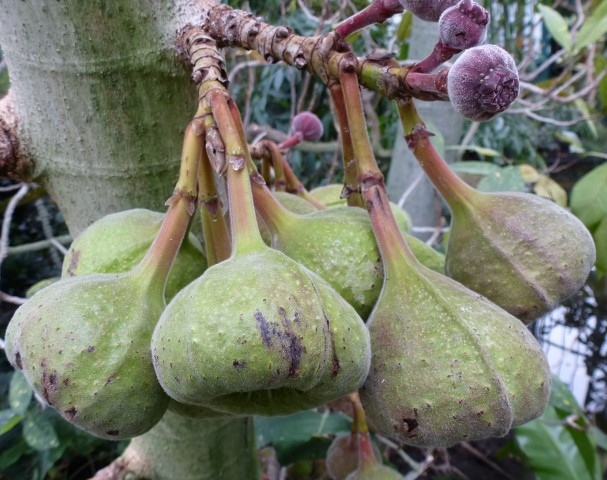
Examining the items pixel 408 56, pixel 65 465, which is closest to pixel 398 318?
pixel 408 56

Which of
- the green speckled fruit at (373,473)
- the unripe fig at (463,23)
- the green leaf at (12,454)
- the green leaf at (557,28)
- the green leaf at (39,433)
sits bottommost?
the green leaf at (12,454)

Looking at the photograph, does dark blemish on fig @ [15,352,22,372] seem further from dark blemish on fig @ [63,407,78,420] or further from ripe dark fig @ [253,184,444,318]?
ripe dark fig @ [253,184,444,318]

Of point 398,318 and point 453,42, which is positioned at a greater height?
point 453,42

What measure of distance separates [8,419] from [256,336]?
Answer: 122cm

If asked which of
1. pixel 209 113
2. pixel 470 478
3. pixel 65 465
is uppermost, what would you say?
pixel 209 113

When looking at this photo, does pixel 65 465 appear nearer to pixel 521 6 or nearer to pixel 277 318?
pixel 277 318

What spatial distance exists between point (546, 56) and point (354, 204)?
399 centimetres

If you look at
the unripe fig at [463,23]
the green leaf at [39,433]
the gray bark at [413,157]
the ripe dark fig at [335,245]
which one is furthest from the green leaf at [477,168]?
the green leaf at [39,433]

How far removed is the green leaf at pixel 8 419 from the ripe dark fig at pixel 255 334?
107 cm

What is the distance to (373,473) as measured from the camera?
3.36 feet

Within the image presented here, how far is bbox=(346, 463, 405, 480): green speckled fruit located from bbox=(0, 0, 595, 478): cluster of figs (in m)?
0.45

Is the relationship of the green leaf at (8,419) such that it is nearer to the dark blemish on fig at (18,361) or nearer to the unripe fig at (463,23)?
A: the dark blemish on fig at (18,361)

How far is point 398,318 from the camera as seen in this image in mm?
615

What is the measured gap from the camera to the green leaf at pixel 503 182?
1.66 meters
